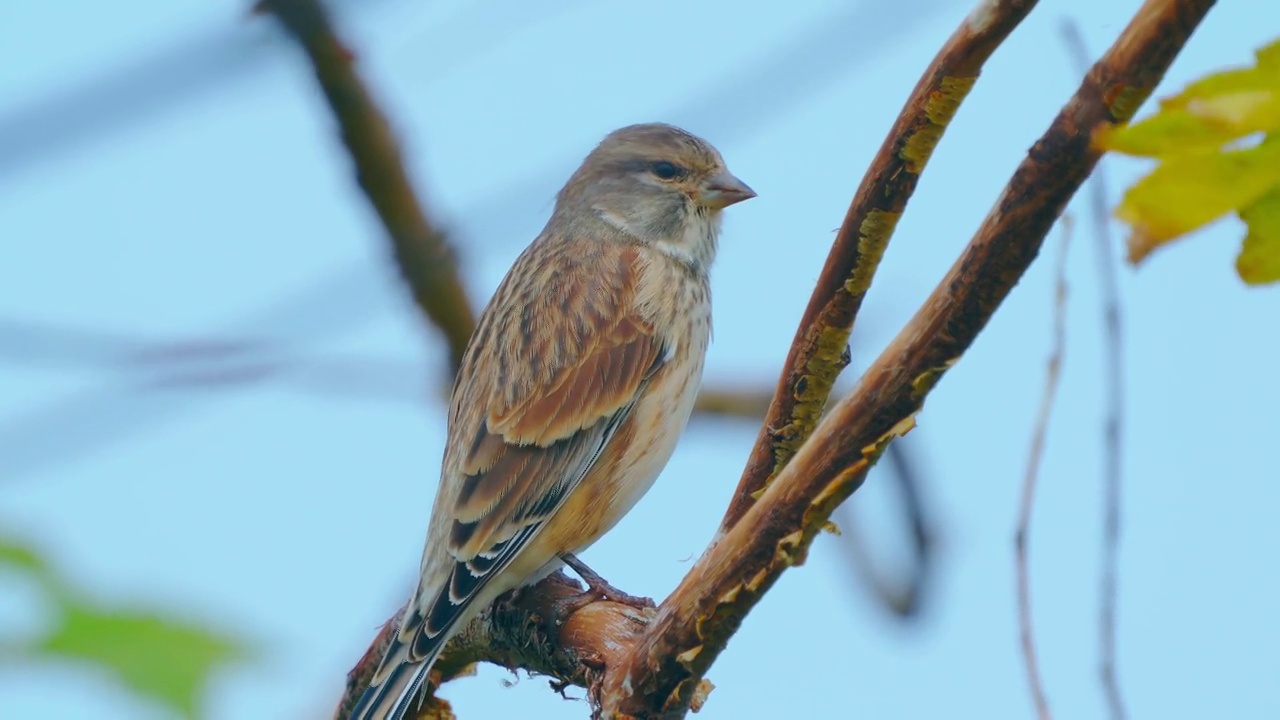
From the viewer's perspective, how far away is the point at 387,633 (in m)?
4.96

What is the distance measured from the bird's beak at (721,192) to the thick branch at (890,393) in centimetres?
323

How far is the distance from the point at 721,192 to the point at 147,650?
14.9 feet

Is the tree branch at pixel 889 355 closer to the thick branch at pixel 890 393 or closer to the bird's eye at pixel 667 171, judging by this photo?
the thick branch at pixel 890 393

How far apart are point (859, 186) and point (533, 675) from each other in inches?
93.8

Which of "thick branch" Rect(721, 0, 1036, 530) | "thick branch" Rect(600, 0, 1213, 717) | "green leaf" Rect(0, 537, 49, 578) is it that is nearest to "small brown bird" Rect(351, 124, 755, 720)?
"thick branch" Rect(721, 0, 1036, 530)

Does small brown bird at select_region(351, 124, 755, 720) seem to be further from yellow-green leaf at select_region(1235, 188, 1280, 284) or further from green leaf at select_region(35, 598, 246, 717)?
yellow-green leaf at select_region(1235, 188, 1280, 284)

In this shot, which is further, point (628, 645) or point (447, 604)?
point (447, 604)

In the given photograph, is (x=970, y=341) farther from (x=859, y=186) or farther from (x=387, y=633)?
(x=387, y=633)

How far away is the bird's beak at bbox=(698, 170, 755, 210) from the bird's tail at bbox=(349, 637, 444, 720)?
2.60 meters

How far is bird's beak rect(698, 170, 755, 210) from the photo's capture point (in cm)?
630

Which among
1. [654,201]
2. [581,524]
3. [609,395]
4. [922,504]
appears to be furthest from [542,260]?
[922,504]

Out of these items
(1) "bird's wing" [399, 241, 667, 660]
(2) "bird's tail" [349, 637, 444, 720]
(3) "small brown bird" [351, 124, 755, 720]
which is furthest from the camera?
(1) "bird's wing" [399, 241, 667, 660]

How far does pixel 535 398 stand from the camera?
564cm

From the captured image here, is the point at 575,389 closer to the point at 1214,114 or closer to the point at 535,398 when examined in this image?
the point at 535,398
